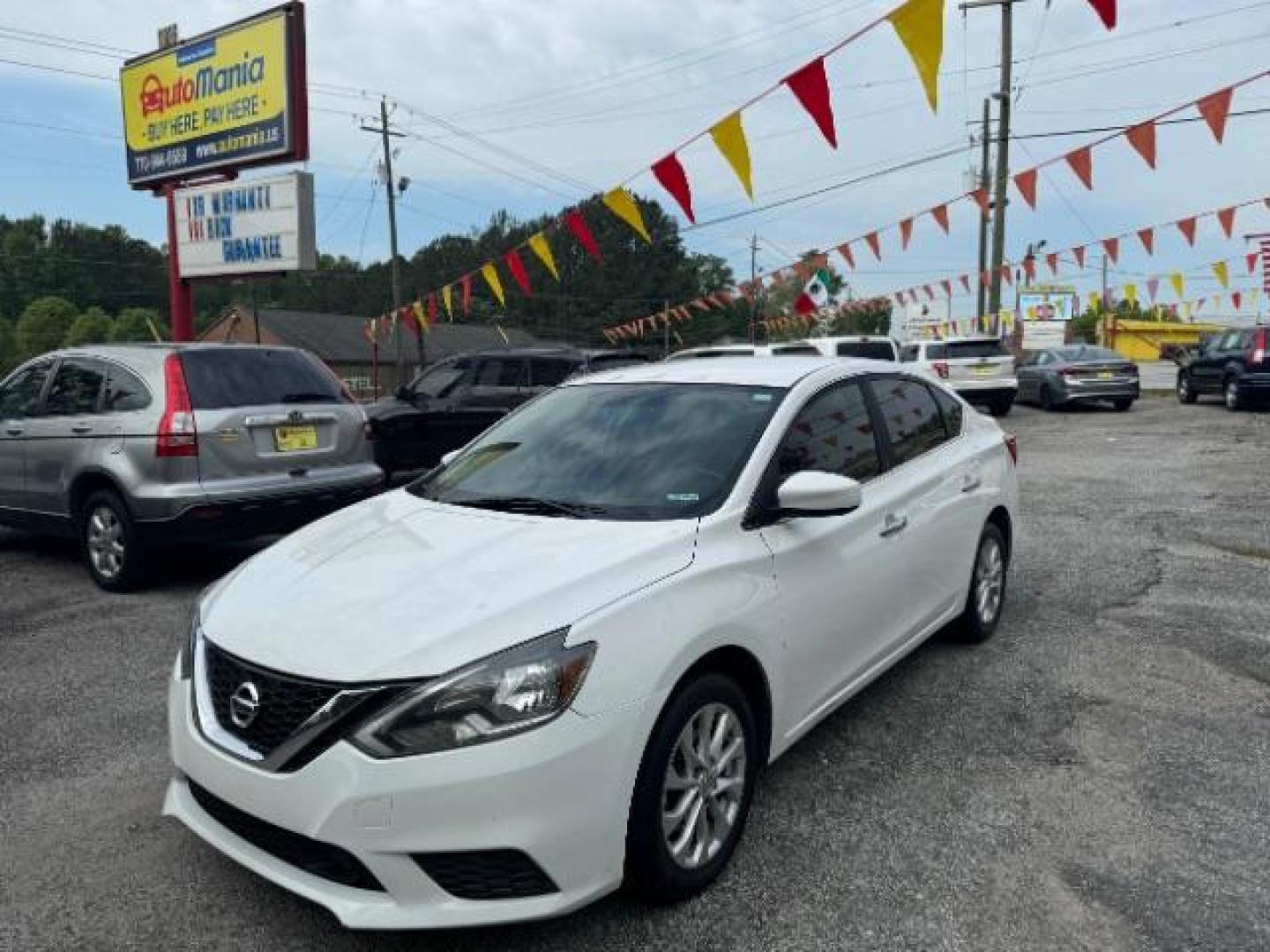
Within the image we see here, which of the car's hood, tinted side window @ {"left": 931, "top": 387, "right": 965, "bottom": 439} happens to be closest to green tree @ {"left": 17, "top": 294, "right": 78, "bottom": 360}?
tinted side window @ {"left": 931, "top": 387, "right": 965, "bottom": 439}

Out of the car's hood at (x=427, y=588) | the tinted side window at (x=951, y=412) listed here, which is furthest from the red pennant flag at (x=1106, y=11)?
the car's hood at (x=427, y=588)

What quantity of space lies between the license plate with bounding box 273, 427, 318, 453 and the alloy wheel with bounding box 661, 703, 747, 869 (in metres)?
4.54

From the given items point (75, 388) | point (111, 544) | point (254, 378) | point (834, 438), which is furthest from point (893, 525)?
point (75, 388)

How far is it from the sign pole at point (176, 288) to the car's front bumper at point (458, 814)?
42.8ft

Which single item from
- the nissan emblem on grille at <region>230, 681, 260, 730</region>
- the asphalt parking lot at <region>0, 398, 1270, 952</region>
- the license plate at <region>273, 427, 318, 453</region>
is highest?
the license plate at <region>273, 427, 318, 453</region>

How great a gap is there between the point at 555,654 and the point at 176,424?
454 centimetres

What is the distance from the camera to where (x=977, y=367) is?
19.8 m

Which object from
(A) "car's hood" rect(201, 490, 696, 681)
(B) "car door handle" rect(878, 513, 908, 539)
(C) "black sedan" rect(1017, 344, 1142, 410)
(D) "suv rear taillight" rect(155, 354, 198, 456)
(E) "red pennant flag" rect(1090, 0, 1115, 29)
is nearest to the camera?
(A) "car's hood" rect(201, 490, 696, 681)

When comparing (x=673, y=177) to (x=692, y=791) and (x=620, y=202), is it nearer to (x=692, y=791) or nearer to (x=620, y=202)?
(x=620, y=202)

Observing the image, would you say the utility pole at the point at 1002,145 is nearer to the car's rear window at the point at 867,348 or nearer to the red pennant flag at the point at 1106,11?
the car's rear window at the point at 867,348

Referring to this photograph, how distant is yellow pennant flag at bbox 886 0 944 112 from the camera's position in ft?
24.1

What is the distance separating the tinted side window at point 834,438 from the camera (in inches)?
141

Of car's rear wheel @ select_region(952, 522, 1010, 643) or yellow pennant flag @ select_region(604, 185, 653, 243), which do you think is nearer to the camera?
car's rear wheel @ select_region(952, 522, 1010, 643)

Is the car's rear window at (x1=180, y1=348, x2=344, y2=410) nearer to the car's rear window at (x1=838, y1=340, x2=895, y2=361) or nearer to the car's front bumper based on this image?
the car's front bumper
